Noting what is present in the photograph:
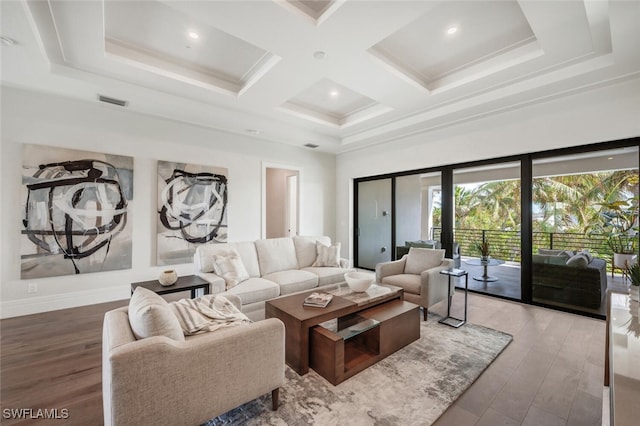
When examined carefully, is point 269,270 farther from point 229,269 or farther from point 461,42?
point 461,42

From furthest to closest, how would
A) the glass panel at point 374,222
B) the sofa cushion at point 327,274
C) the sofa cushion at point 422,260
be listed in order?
1. the glass panel at point 374,222
2. the sofa cushion at point 327,274
3. the sofa cushion at point 422,260

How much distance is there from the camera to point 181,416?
1.38m

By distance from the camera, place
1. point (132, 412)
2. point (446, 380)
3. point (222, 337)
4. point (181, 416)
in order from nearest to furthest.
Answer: point (132, 412) → point (181, 416) → point (222, 337) → point (446, 380)

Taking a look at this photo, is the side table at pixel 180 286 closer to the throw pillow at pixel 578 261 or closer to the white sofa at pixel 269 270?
the white sofa at pixel 269 270

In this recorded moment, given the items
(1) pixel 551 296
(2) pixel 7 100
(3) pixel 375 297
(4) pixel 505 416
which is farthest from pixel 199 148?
(1) pixel 551 296

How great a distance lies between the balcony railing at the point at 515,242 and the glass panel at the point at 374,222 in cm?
117

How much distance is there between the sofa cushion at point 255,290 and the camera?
9.78ft

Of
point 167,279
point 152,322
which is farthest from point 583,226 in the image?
point 167,279

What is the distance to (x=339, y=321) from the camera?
249cm

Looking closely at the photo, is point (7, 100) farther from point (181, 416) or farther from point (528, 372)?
point (528, 372)

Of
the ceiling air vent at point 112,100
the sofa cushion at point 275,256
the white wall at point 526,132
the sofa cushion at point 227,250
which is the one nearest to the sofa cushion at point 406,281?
the sofa cushion at point 275,256

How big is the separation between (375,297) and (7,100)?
5.06m

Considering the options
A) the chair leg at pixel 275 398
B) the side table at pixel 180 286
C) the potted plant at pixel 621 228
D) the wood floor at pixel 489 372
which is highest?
the potted plant at pixel 621 228

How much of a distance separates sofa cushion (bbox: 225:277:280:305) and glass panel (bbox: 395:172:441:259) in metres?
2.97
